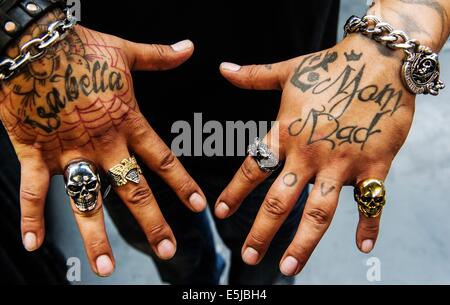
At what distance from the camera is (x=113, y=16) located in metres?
1.05

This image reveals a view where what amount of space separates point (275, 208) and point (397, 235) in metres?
1.34

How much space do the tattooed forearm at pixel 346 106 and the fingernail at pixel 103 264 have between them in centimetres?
52

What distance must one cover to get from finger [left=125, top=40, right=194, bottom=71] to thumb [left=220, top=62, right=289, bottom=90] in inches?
4.1

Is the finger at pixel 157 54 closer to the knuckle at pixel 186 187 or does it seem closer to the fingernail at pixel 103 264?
the knuckle at pixel 186 187

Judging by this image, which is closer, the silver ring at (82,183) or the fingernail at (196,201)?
the silver ring at (82,183)

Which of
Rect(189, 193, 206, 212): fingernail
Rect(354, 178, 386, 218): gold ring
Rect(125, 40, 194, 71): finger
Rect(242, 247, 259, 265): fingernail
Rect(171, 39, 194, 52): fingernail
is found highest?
Rect(171, 39, 194, 52): fingernail

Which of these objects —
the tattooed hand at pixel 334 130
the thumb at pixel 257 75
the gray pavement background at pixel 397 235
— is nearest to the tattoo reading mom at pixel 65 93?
the thumb at pixel 257 75

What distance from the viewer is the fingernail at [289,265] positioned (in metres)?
0.95

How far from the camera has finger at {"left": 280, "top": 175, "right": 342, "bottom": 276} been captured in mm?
929

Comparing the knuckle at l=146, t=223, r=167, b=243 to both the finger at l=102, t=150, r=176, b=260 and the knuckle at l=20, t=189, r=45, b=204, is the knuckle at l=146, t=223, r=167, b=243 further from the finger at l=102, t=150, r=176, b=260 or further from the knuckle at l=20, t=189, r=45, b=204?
the knuckle at l=20, t=189, r=45, b=204

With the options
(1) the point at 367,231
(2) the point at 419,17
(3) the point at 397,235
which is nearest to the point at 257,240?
(1) the point at 367,231

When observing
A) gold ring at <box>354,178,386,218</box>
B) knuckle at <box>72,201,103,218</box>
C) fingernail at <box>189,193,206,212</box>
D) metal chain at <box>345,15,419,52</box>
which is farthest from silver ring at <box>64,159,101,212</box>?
metal chain at <box>345,15,419,52</box>

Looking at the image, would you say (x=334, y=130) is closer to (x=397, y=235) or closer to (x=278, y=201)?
(x=278, y=201)

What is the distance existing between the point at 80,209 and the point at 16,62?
0.35 metres
